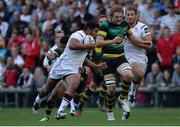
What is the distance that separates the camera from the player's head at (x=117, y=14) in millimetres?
19234

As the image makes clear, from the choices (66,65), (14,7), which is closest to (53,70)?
(66,65)

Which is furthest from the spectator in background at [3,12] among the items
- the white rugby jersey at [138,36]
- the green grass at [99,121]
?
the white rugby jersey at [138,36]

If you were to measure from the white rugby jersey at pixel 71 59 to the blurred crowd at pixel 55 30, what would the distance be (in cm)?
692

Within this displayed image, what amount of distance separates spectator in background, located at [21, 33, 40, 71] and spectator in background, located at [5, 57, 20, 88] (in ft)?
1.30

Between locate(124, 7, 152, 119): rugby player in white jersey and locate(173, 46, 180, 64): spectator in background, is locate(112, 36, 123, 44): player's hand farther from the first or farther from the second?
locate(173, 46, 180, 64): spectator in background

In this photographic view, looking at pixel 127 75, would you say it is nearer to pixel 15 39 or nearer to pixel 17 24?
pixel 15 39

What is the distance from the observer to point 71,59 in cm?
1972

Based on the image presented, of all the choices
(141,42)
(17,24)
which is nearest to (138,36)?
(141,42)

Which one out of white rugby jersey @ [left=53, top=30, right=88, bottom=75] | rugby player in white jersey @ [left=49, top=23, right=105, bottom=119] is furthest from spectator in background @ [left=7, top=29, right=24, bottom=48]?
white rugby jersey @ [left=53, top=30, right=88, bottom=75]

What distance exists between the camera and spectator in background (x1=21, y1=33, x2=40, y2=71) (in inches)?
1149

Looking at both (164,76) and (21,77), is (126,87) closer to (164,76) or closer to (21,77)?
(164,76)

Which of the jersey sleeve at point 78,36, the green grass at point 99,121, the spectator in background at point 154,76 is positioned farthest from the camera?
the spectator in background at point 154,76

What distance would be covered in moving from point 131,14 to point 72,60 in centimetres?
236

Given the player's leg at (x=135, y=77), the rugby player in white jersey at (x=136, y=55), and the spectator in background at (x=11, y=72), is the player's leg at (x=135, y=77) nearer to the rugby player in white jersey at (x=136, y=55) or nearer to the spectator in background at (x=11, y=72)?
the rugby player in white jersey at (x=136, y=55)
